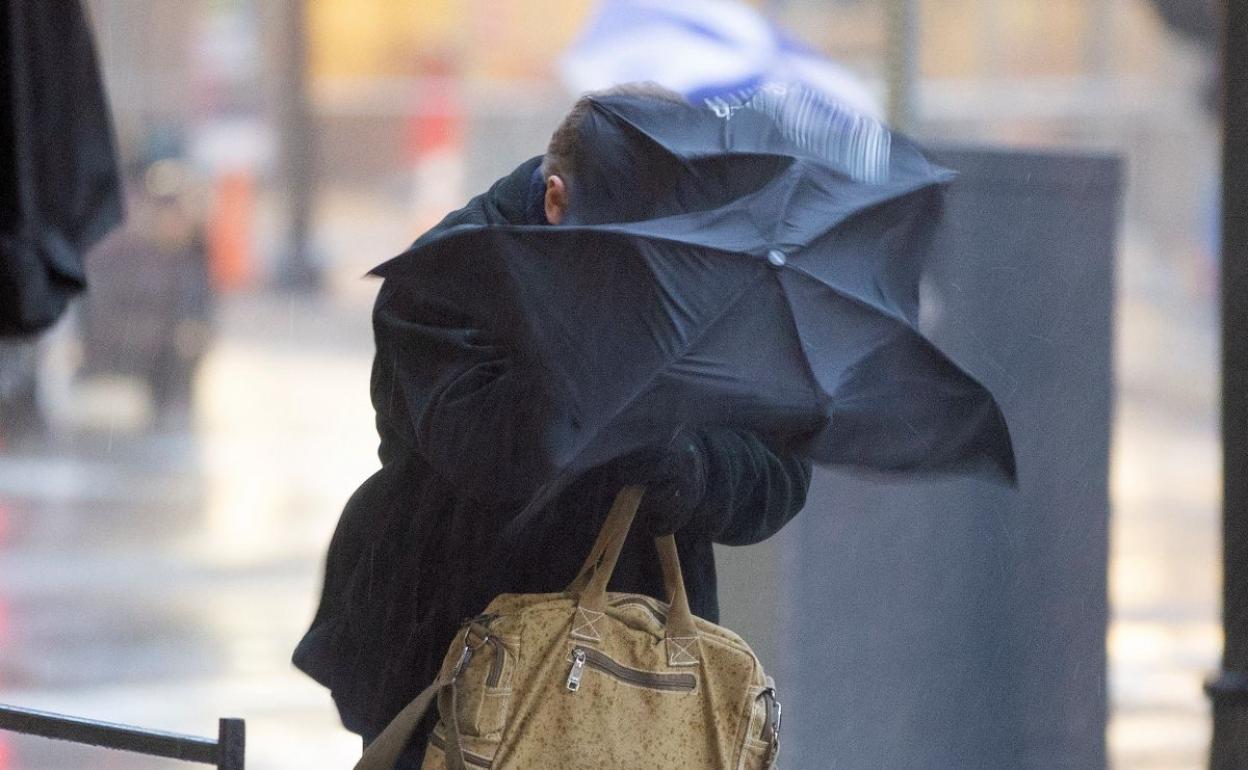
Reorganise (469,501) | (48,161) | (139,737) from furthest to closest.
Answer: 1. (48,161)
2. (139,737)
3. (469,501)

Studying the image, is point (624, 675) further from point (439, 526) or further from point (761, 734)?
point (439, 526)

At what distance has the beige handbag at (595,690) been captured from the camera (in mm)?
2004

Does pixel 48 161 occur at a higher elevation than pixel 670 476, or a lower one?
higher

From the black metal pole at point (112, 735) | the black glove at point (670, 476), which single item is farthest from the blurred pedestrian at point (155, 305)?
the black glove at point (670, 476)

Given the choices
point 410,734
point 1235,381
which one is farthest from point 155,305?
point 410,734

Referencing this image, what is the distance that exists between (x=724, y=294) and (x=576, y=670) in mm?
471

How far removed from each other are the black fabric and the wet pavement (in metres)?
0.76

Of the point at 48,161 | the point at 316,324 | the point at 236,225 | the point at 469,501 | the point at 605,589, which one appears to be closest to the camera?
the point at 605,589

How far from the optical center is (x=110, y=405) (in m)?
13.5

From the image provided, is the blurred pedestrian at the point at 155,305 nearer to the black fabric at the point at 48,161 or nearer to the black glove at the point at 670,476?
the black fabric at the point at 48,161

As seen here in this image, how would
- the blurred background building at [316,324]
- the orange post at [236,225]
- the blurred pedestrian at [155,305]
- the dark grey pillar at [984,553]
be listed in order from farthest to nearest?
1. the orange post at [236,225]
2. the blurred pedestrian at [155,305]
3. the blurred background building at [316,324]
4. the dark grey pillar at [984,553]

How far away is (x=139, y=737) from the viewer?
2531 mm

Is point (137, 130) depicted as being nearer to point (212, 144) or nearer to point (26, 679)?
point (212, 144)

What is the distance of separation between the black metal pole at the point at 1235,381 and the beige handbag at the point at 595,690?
1.35m
